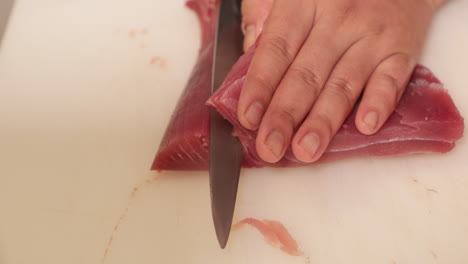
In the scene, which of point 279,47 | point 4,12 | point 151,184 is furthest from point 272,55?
point 4,12

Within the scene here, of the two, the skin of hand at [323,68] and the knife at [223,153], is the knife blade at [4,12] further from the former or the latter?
the skin of hand at [323,68]

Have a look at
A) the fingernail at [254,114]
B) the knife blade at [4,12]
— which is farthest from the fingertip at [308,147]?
the knife blade at [4,12]

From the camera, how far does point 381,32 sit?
5.69 feet

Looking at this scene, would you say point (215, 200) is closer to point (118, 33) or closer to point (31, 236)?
point (31, 236)

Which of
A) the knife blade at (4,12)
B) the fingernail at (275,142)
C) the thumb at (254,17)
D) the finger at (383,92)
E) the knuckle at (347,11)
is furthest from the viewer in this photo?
the knife blade at (4,12)

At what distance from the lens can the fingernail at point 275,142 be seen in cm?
145

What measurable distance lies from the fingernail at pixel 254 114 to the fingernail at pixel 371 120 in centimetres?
38

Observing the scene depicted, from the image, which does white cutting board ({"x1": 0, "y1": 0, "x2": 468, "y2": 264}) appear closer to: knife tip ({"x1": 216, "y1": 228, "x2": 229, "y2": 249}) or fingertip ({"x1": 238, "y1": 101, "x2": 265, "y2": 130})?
knife tip ({"x1": 216, "y1": 228, "x2": 229, "y2": 249})

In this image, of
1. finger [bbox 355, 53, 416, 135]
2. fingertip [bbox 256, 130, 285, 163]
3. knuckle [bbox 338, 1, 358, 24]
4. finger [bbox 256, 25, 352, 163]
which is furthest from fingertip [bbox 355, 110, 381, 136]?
knuckle [bbox 338, 1, 358, 24]

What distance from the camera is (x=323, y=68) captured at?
1.64m

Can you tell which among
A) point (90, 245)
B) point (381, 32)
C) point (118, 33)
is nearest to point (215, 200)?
point (90, 245)

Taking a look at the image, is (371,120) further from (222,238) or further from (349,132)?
(222,238)

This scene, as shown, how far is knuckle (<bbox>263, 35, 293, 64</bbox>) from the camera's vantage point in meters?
1.64

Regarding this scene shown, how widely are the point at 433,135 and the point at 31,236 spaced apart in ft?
4.99
